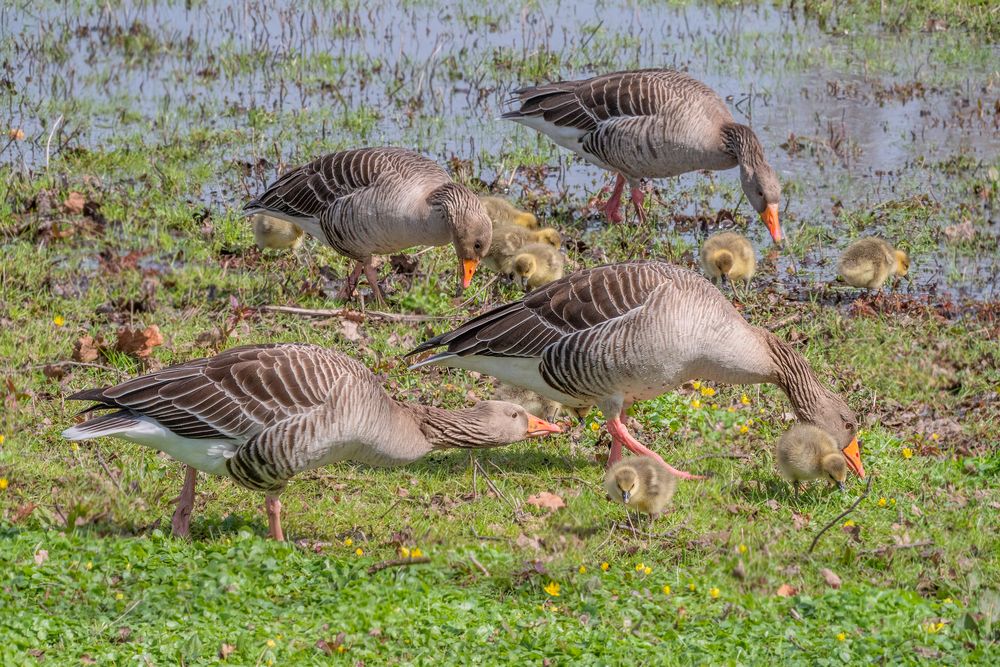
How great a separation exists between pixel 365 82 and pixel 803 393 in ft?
31.4

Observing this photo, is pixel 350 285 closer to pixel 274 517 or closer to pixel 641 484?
pixel 274 517

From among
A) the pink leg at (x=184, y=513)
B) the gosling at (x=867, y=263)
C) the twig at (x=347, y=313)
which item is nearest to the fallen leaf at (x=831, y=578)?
the pink leg at (x=184, y=513)

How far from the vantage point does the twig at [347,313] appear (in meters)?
9.32

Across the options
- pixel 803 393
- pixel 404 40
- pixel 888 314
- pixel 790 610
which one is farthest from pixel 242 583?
pixel 404 40

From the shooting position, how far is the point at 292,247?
1059cm

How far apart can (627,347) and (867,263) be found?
128 inches

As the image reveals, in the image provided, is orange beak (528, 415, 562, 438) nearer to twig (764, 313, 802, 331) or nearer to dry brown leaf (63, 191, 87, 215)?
twig (764, 313, 802, 331)

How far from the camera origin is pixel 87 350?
27.7ft

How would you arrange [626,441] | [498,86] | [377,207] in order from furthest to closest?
[498,86] → [377,207] → [626,441]

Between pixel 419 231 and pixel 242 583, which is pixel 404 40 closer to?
pixel 419 231

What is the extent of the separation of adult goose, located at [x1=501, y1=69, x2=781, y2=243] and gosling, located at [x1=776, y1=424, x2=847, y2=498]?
4.54 m

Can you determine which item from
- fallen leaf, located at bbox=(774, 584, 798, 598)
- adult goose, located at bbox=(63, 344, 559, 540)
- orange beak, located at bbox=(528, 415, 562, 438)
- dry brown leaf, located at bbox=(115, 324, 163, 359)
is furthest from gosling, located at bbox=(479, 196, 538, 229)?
fallen leaf, located at bbox=(774, 584, 798, 598)

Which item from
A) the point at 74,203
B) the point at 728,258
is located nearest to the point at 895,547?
the point at 728,258

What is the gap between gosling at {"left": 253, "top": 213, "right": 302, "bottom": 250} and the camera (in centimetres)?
1027
